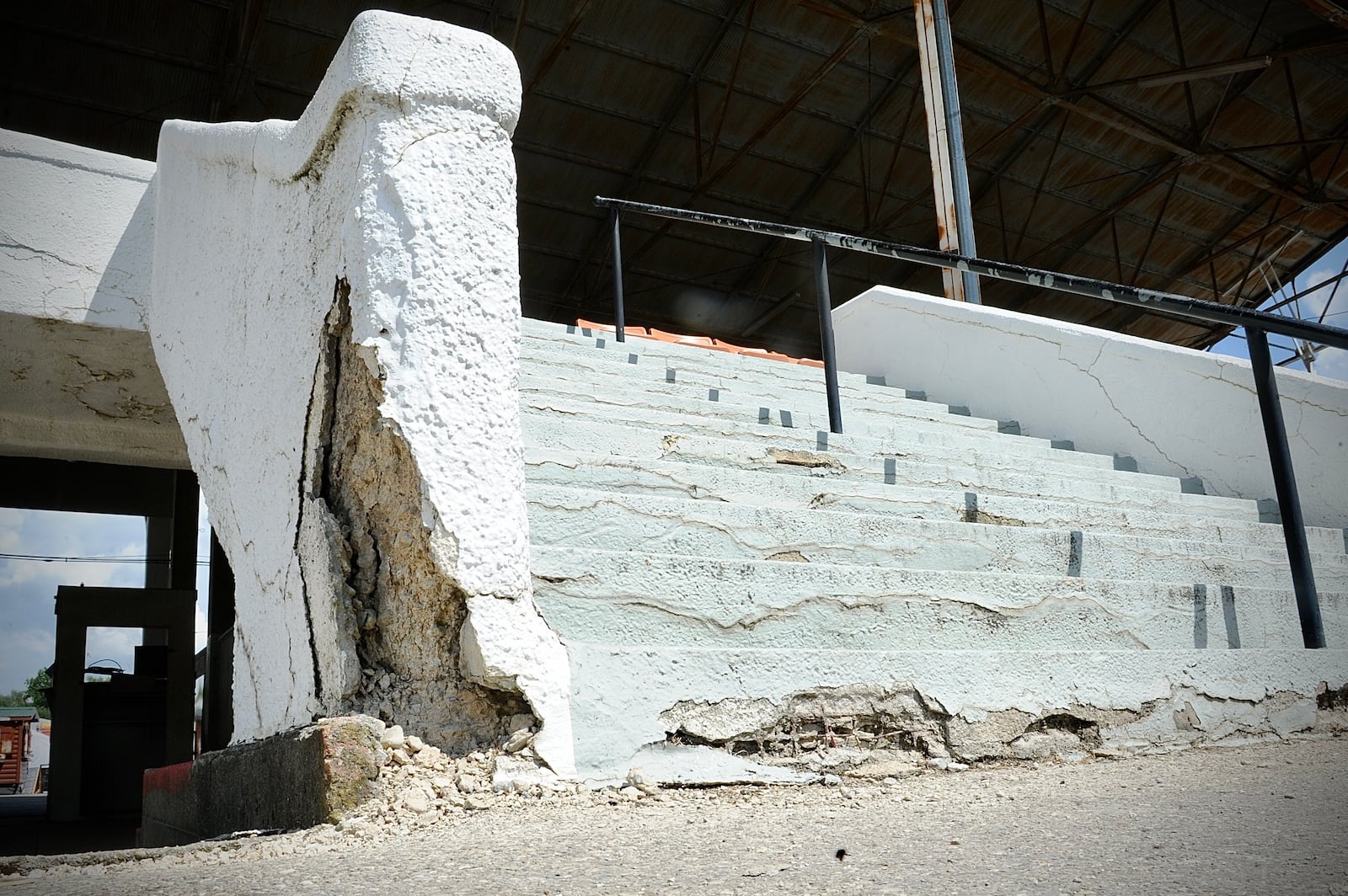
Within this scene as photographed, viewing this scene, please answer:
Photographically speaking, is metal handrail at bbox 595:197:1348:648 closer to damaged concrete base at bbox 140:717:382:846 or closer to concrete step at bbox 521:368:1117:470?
concrete step at bbox 521:368:1117:470

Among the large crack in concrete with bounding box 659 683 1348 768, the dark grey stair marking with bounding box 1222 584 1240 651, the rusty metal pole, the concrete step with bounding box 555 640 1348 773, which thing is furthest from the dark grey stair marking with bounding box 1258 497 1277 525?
the rusty metal pole

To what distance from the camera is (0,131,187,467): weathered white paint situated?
3234 millimetres

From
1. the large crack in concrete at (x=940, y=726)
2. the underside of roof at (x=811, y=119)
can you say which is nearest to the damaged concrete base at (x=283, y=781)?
the large crack in concrete at (x=940, y=726)

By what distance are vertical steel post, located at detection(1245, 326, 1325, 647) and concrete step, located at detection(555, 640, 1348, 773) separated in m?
0.14

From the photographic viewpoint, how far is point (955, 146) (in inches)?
287

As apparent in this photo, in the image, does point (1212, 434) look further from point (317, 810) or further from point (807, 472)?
point (317, 810)

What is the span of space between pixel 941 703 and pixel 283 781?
1.23 meters

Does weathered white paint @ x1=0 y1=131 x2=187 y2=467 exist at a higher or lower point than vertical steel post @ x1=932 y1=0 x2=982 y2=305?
lower

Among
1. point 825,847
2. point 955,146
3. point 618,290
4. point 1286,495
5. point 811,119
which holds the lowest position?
point 825,847

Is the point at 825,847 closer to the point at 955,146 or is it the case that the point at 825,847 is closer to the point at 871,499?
the point at 871,499

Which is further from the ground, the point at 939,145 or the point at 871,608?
the point at 939,145

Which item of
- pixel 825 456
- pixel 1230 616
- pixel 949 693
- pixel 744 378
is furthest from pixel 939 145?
pixel 949 693

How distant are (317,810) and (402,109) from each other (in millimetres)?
1226

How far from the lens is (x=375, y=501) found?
1.81 metres
